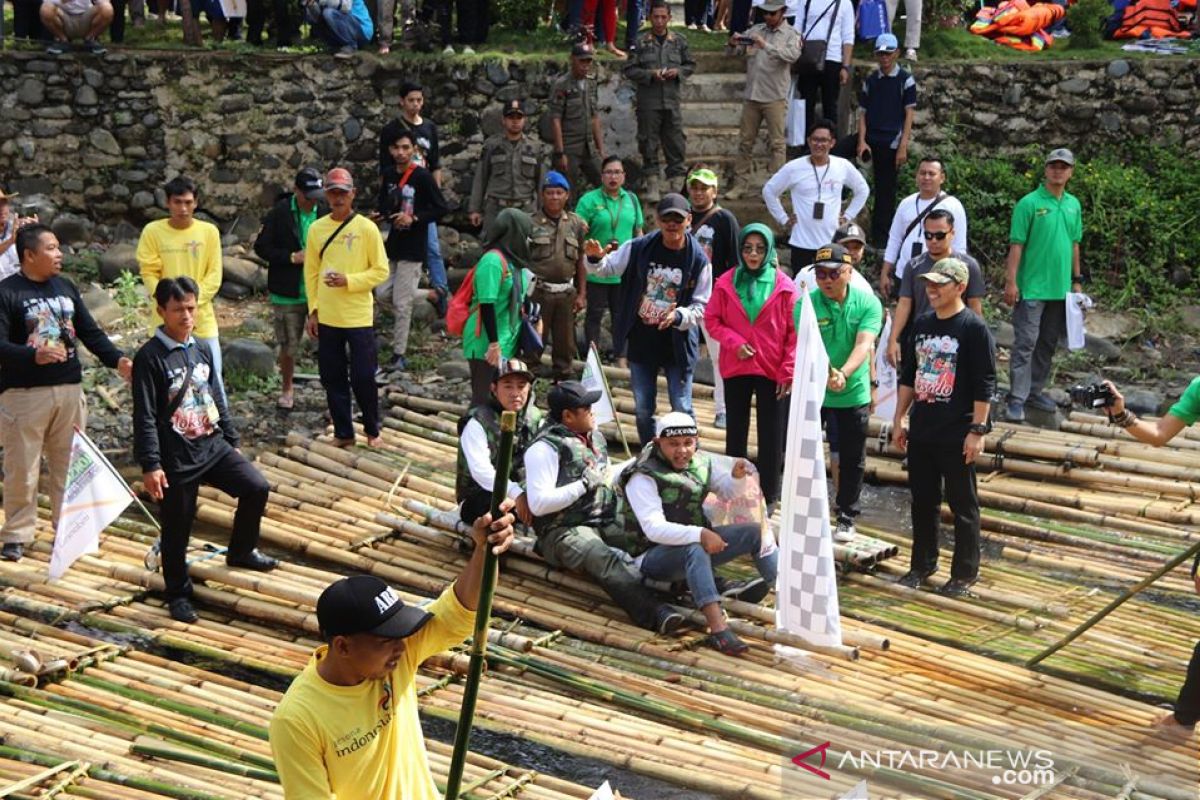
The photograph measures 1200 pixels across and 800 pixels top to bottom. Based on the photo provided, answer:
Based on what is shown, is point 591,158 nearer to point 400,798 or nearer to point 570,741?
point 570,741

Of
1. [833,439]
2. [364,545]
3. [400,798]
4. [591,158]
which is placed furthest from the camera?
[591,158]

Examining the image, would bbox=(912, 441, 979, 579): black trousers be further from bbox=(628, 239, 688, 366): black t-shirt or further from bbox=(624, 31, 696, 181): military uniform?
bbox=(624, 31, 696, 181): military uniform

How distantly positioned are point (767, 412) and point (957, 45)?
26.6 feet

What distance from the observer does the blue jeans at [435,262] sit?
45.0ft

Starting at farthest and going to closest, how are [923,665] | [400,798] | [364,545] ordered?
[364,545], [923,665], [400,798]

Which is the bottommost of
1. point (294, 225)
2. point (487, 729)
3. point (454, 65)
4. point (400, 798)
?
point (487, 729)

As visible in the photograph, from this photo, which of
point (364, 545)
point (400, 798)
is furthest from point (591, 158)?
point (400, 798)

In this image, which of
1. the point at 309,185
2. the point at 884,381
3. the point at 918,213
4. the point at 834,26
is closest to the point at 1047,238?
the point at 918,213

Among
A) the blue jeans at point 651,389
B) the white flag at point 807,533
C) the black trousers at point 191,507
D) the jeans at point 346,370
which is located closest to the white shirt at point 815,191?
the blue jeans at point 651,389

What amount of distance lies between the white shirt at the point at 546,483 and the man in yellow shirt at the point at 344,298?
2732 millimetres

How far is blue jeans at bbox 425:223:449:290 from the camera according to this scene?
13.7m

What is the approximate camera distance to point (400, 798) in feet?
15.1

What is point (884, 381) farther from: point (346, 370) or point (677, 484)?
point (346, 370)

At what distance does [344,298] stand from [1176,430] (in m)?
5.61
